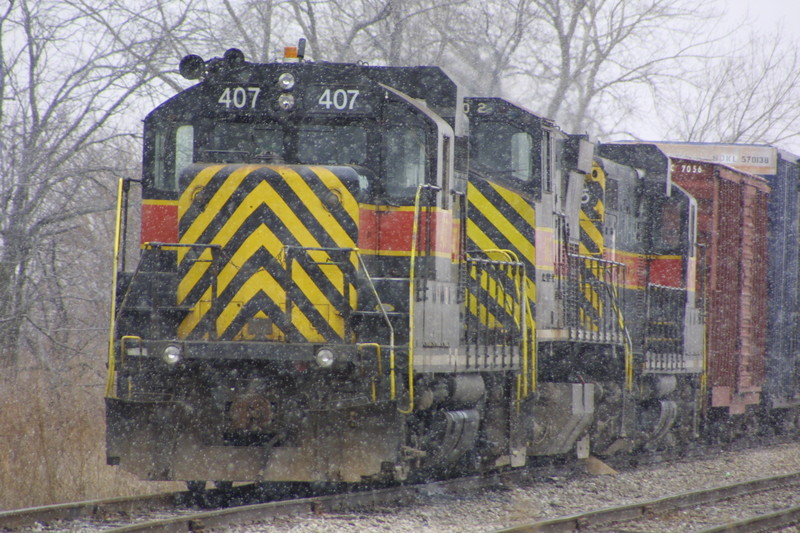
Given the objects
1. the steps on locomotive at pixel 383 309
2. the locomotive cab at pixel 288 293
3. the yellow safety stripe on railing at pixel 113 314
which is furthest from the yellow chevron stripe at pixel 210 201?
the steps on locomotive at pixel 383 309

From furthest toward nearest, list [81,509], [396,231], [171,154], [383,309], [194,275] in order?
[171,154] → [396,231] → [194,275] → [383,309] → [81,509]

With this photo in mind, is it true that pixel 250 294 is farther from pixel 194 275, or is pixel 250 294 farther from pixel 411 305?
pixel 411 305

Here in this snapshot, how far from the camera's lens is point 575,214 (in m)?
11.3

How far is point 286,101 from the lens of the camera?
26.1ft

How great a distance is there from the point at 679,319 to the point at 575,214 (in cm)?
316

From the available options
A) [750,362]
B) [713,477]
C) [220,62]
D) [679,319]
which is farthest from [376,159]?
[750,362]

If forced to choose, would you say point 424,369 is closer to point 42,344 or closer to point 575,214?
point 575,214

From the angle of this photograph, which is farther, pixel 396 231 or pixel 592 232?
pixel 592 232

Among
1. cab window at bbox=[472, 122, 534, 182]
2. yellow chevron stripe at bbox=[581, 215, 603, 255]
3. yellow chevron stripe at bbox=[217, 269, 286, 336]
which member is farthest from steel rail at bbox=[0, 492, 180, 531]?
yellow chevron stripe at bbox=[581, 215, 603, 255]

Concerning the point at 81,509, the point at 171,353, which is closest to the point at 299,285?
the point at 171,353

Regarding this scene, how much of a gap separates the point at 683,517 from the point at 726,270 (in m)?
7.08

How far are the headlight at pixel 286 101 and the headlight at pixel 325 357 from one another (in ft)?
6.07

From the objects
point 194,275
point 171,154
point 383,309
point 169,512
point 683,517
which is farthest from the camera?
point 683,517

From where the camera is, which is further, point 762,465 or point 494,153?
point 762,465
